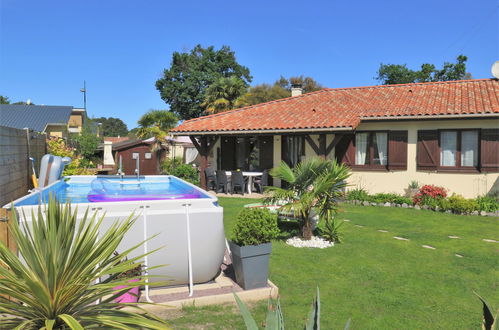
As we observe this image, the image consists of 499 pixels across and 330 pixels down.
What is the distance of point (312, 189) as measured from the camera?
25.4 ft

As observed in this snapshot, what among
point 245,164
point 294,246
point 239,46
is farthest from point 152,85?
point 294,246

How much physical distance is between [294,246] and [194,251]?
3.27 meters

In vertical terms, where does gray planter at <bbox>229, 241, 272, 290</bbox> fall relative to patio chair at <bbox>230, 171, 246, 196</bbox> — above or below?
below

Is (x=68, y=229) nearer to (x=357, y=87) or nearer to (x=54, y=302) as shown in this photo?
(x=54, y=302)

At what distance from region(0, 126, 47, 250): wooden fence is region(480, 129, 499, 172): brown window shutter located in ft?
46.2

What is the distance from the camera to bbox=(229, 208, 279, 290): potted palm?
5117mm

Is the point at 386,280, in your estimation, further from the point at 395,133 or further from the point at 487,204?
the point at 395,133

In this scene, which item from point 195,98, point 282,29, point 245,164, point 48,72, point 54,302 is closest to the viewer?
point 54,302

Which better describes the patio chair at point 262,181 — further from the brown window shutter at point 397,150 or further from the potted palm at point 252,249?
the potted palm at point 252,249

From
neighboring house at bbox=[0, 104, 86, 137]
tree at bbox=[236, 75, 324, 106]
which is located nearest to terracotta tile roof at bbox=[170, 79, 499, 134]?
neighboring house at bbox=[0, 104, 86, 137]

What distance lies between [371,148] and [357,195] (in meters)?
2.15

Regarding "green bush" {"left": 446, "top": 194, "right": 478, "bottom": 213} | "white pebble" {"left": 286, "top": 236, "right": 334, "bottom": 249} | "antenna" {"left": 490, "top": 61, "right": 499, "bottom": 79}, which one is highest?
"antenna" {"left": 490, "top": 61, "right": 499, "bottom": 79}

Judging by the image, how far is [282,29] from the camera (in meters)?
30.2

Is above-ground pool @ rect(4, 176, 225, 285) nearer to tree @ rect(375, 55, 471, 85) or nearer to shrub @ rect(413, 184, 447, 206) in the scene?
shrub @ rect(413, 184, 447, 206)
